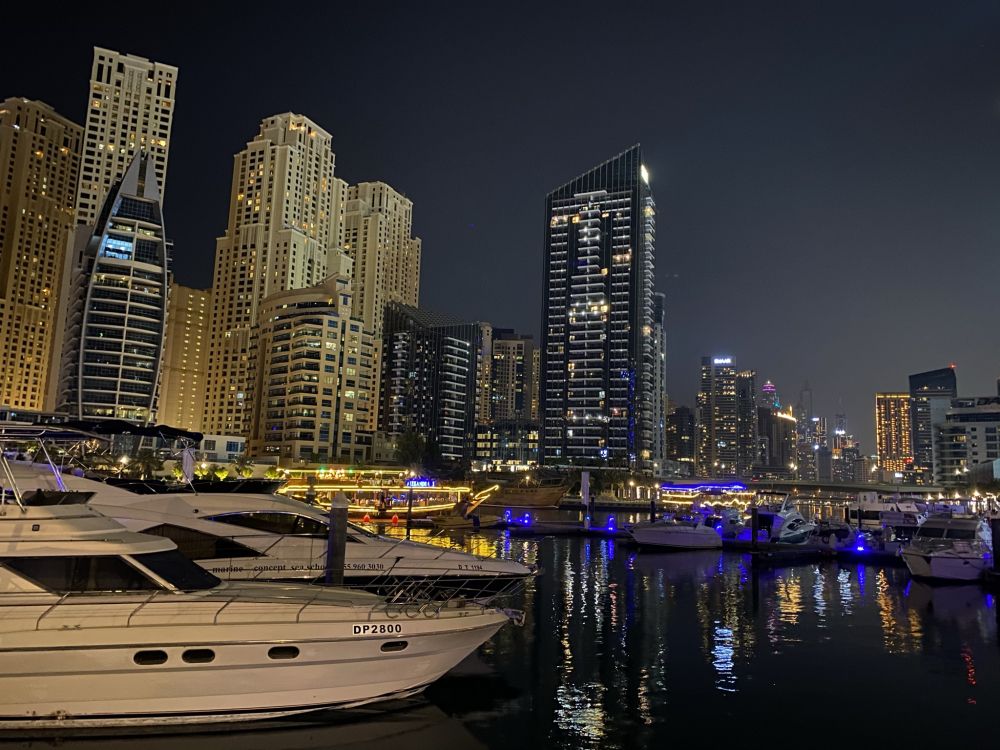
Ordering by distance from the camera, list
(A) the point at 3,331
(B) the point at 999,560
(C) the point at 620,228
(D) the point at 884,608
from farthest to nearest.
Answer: (C) the point at 620,228 < (A) the point at 3,331 < (B) the point at 999,560 < (D) the point at 884,608

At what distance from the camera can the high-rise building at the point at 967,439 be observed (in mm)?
175250

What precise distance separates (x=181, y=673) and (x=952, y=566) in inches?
1377

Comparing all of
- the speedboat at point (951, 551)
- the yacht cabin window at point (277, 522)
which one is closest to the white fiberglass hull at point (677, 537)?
the speedboat at point (951, 551)

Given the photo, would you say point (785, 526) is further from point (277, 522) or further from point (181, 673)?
point (181, 673)

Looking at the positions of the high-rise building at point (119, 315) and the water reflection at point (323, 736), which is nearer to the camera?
the water reflection at point (323, 736)

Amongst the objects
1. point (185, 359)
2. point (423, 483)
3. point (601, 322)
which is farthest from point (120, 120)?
point (423, 483)

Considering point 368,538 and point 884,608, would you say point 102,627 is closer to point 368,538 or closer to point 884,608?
point 368,538

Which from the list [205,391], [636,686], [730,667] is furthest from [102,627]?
[205,391]

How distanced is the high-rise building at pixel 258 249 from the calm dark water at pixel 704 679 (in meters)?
149

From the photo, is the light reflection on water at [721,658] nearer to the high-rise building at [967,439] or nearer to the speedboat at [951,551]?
the speedboat at [951,551]

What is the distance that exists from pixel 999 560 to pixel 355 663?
1345 inches

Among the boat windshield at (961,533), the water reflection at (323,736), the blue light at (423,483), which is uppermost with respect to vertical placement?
the blue light at (423,483)

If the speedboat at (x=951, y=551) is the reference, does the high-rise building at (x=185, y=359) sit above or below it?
above

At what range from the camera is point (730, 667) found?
18031mm
